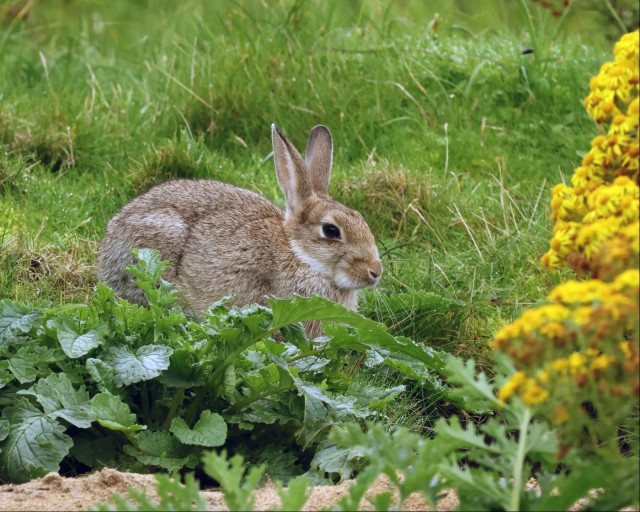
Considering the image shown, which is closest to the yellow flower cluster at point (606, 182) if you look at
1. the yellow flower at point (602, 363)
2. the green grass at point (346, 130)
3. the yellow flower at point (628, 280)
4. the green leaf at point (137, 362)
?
the yellow flower at point (628, 280)

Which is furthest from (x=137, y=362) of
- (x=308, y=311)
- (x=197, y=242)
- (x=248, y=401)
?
(x=197, y=242)

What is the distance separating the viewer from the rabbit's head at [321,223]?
575cm

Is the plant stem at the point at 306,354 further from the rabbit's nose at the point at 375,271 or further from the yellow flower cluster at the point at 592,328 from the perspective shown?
the yellow flower cluster at the point at 592,328

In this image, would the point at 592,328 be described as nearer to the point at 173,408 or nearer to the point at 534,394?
the point at 534,394

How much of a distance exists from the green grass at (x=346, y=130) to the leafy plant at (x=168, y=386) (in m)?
1.08

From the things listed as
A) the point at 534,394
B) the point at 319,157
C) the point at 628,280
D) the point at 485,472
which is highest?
the point at 628,280

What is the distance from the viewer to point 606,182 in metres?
3.23

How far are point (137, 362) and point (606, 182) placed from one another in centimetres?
195

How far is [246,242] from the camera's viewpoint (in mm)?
5965

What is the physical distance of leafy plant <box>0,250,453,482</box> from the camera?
157 inches

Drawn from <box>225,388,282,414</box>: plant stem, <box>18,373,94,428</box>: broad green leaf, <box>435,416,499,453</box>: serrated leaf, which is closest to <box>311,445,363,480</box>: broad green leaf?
<box>225,388,282,414</box>: plant stem

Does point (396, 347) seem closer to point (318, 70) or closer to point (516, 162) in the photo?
point (516, 162)

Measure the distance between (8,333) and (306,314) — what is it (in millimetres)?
1217

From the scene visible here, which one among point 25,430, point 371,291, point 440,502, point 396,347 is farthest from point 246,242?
point 440,502
